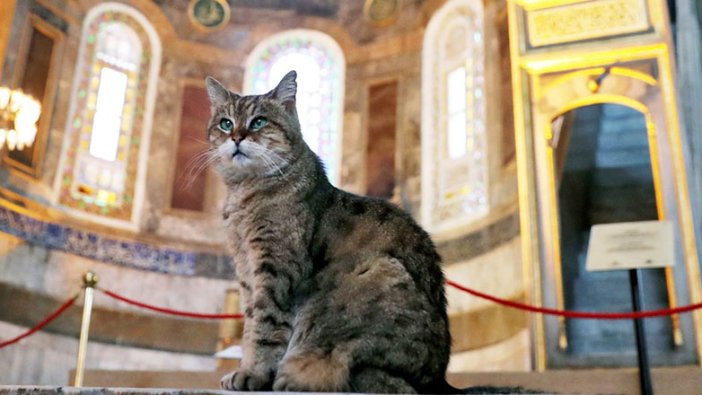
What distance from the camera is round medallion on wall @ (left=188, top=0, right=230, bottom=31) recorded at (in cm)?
1205

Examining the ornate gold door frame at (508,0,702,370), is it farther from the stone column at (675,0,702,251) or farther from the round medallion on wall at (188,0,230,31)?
the round medallion on wall at (188,0,230,31)

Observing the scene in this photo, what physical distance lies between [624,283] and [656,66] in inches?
75.8

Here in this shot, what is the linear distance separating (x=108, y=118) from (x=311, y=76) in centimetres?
321

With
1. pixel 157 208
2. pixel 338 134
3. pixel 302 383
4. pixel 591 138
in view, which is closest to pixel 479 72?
pixel 338 134

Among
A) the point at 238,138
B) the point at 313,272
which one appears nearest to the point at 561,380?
the point at 313,272

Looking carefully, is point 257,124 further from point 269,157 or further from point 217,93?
point 217,93

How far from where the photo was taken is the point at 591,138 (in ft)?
22.4

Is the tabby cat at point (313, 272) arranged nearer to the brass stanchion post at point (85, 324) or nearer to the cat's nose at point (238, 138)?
the cat's nose at point (238, 138)

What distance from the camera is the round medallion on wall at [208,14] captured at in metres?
12.0

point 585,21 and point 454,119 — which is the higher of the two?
point 454,119

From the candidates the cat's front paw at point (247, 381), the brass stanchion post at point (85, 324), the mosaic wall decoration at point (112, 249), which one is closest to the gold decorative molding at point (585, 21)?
the brass stanchion post at point (85, 324)

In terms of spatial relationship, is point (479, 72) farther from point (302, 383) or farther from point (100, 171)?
point (302, 383)

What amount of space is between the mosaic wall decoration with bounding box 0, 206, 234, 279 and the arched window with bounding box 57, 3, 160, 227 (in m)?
0.48

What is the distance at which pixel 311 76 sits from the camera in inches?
477
